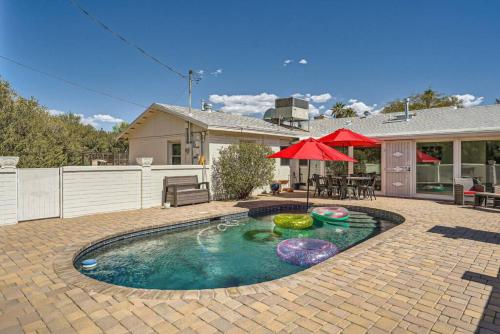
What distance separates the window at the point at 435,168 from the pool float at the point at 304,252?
833 centimetres

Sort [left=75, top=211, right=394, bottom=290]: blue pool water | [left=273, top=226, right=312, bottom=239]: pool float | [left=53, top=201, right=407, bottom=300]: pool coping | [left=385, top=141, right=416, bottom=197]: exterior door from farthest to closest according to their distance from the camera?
[left=385, top=141, right=416, bottom=197]: exterior door
[left=273, top=226, right=312, bottom=239]: pool float
[left=75, top=211, right=394, bottom=290]: blue pool water
[left=53, top=201, right=407, bottom=300]: pool coping

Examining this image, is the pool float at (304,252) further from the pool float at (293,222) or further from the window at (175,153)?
the window at (175,153)

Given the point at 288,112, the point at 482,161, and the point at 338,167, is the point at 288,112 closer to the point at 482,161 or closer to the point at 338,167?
the point at 338,167

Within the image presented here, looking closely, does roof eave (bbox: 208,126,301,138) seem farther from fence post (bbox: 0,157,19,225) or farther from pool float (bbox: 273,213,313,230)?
fence post (bbox: 0,157,19,225)

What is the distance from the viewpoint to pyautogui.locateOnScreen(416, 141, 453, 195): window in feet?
38.3

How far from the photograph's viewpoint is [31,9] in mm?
11234

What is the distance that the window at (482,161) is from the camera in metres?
10.8

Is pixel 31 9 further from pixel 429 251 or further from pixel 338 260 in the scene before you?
pixel 429 251

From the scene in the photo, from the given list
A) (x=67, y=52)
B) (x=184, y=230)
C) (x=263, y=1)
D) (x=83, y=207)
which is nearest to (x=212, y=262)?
(x=184, y=230)

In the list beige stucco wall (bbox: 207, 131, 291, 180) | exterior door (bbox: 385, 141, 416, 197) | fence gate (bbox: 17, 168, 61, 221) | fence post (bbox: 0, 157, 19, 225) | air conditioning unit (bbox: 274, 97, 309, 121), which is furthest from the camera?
air conditioning unit (bbox: 274, 97, 309, 121)

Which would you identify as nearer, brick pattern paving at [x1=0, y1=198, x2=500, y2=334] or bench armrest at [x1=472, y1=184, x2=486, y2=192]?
brick pattern paving at [x1=0, y1=198, x2=500, y2=334]

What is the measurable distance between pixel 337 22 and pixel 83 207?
1442cm

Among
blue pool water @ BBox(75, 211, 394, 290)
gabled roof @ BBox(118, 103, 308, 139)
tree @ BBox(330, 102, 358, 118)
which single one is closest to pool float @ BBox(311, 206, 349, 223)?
blue pool water @ BBox(75, 211, 394, 290)

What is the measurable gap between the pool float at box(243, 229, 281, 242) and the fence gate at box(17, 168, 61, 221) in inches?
205
